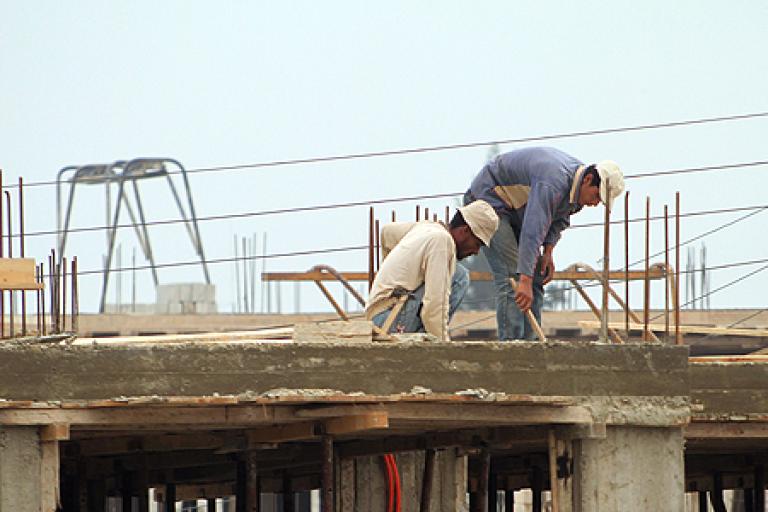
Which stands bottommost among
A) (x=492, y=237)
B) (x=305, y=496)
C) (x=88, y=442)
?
(x=305, y=496)

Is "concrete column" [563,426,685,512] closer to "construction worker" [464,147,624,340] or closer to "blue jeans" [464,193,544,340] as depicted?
"construction worker" [464,147,624,340]

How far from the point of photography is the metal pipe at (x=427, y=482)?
40.5 ft

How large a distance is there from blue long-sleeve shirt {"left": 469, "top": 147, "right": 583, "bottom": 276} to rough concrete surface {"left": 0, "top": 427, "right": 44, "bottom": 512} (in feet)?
10.9

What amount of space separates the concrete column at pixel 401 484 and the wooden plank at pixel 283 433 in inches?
60.9

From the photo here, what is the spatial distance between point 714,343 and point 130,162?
20170 millimetres

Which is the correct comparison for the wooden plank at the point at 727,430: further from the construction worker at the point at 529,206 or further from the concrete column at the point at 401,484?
the concrete column at the point at 401,484

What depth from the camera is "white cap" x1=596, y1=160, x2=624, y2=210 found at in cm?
1073

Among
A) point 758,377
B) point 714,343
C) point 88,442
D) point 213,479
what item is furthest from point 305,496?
point 758,377

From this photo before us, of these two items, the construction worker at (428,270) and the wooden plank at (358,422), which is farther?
the construction worker at (428,270)

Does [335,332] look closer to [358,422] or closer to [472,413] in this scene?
[358,422]

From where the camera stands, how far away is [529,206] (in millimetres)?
10914

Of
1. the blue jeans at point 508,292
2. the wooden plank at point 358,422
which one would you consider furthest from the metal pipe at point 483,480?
the wooden plank at point 358,422

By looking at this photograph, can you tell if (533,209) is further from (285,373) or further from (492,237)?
(285,373)

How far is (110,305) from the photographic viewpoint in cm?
4119
